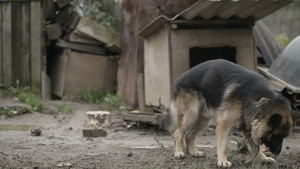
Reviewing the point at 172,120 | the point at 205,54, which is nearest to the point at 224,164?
the point at 172,120

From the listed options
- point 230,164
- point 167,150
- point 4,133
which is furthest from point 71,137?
point 230,164

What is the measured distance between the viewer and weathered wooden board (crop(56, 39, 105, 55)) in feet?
38.7

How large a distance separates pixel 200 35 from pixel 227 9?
78cm

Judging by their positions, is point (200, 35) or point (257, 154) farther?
point (200, 35)

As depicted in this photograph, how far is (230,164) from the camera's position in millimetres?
4820

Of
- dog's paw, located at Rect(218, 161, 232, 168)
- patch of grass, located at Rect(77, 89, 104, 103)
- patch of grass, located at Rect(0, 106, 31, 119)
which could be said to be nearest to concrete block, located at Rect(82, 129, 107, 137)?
patch of grass, located at Rect(0, 106, 31, 119)

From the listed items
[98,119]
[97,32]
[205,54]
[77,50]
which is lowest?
[98,119]

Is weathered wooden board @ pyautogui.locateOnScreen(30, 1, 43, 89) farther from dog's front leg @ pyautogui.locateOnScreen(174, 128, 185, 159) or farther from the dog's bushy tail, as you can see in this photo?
dog's front leg @ pyautogui.locateOnScreen(174, 128, 185, 159)

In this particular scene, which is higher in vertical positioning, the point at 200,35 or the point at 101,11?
the point at 101,11

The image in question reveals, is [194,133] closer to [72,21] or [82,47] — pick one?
[82,47]

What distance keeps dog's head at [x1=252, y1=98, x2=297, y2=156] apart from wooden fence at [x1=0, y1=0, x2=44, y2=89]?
7817mm

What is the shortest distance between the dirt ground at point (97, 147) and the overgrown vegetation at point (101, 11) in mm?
5630

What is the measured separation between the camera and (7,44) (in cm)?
1111

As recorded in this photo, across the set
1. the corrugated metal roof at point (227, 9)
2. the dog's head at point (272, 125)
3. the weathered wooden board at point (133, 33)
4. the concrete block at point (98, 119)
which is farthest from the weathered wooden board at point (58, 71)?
the dog's head at point (272, 125)
